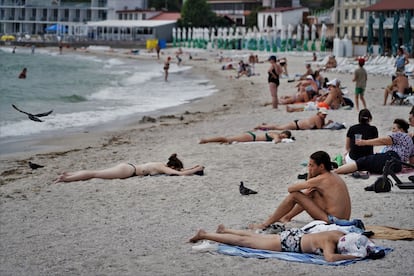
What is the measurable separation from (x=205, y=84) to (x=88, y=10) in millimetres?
72067

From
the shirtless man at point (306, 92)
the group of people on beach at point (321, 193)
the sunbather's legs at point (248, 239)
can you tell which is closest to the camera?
the group of people on beach at point (321, 193)

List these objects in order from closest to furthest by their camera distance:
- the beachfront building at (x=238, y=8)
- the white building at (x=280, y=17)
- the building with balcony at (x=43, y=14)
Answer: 1. the white building at (x=280, y=17)
2. the beachfront building at (x=238, y=8)
3. the building with balcony at (x=43, y=14)

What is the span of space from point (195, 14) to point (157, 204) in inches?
3107

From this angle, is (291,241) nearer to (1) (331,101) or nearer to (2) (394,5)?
(1) (331,101)

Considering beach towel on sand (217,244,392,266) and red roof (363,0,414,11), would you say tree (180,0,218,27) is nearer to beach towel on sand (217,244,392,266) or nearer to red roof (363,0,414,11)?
red roof (363,0,414,11)

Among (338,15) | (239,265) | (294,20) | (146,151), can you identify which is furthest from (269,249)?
(294,20)

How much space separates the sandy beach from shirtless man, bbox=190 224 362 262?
0.59 feet

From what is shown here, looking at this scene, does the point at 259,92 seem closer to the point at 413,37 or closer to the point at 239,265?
the point at 239,265

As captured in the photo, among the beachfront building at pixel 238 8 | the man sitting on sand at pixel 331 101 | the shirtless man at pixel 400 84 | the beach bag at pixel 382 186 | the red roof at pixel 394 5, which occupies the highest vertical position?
the beachfront building at pixel 238 8

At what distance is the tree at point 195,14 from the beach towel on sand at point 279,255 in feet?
265

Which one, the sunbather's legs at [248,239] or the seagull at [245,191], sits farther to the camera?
the seagull at [245,191]

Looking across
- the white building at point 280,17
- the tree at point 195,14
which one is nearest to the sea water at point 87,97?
the white building at point 280,17

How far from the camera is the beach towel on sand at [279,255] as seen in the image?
6.46m

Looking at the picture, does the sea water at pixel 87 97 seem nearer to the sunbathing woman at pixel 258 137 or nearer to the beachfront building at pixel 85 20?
the sunbathing woman at pixel 258 137
